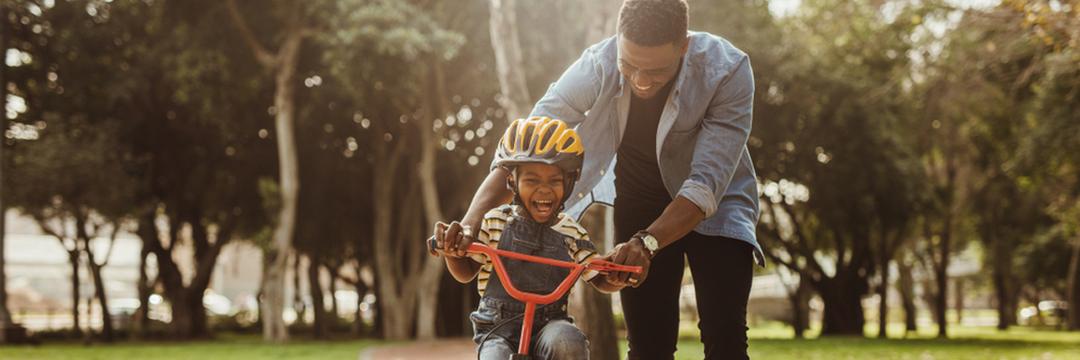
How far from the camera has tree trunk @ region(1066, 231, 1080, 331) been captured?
35.6m

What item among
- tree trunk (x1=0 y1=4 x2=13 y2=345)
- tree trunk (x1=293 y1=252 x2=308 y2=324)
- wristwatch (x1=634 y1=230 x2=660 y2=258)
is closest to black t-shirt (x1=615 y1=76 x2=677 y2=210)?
wristwatch (x1=634 y1=230 x2=660 y2=258)

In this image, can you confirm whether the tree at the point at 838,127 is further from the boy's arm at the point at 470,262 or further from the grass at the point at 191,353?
the boy's arm at the point at 470,262

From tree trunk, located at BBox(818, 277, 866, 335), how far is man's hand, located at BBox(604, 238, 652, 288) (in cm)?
2905

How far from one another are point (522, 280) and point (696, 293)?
0.75 metres

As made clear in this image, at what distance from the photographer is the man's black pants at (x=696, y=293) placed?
3.89 m

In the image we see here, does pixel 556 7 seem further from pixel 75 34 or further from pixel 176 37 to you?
pixel 75 34

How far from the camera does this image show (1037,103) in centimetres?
2092

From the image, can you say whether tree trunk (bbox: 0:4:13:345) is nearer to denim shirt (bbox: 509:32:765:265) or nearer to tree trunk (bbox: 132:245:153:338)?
tree trunk (bbox: 132:245:153:338)

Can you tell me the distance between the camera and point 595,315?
9.92m

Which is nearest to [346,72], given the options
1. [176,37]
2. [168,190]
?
[176,37]

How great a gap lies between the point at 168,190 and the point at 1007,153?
21690 mm

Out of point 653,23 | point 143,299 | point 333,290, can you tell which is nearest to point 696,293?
point 653,23

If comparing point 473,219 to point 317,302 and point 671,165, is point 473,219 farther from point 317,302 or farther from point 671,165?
point 317,302

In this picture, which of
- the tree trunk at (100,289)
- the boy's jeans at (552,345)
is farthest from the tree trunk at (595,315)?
the tree trunk at (100,289)
